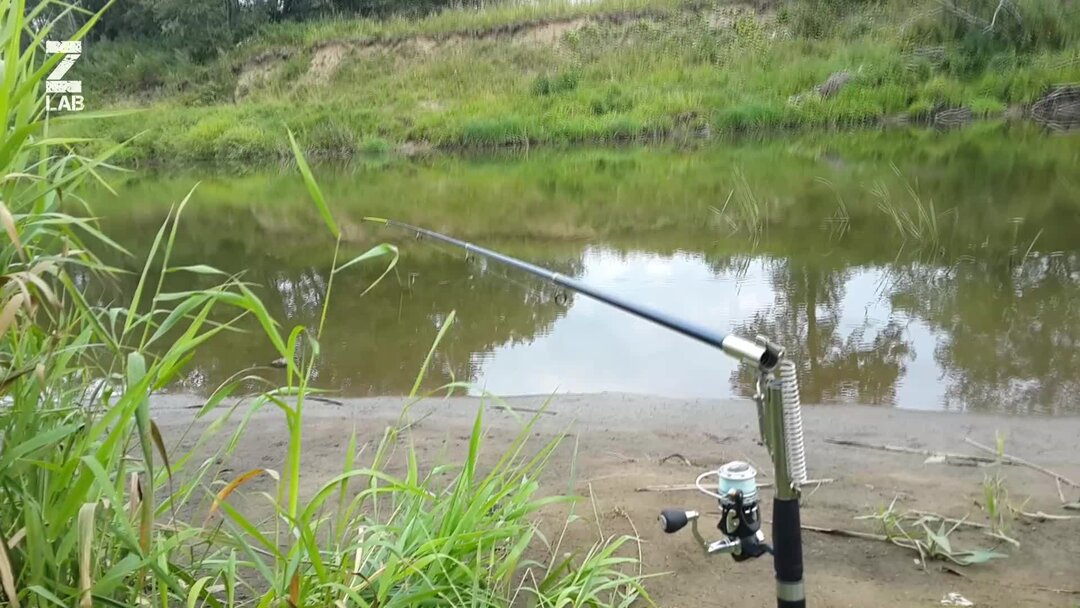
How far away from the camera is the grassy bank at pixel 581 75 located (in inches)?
593

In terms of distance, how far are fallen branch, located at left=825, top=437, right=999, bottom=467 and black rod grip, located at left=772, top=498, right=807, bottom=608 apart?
1.29 metres

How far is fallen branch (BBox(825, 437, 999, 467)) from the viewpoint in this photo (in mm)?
2480

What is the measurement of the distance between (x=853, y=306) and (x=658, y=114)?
12119 millimetres

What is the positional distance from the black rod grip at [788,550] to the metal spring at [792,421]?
0.06 metres

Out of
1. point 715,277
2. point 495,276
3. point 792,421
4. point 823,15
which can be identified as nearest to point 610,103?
point 823,15

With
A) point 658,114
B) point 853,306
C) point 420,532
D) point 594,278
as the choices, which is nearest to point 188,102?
point 658,114

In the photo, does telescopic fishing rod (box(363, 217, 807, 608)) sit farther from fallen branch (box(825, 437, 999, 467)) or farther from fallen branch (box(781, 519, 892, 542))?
fallen branch (box(825, 437, 999, 467))

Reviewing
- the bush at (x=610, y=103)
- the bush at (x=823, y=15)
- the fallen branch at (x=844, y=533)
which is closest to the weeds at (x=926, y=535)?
the fallen branch at (x=844, y=533)

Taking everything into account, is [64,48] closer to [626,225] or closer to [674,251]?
[674,251]

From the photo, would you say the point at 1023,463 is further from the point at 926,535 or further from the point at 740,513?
the point at 740,513

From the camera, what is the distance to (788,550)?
137 cm

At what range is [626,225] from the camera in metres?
7.16

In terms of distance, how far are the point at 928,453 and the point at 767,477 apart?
23.4 inches

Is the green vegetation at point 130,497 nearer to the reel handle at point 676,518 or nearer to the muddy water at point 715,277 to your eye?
the reel handle at point 676,518
